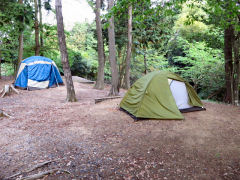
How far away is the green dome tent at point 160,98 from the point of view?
545 cm

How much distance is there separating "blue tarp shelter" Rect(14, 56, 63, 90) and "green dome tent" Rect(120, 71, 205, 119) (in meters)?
7.37

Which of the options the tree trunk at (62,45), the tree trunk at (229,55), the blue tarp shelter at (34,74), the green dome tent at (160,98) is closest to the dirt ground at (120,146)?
the green dome tent at (160,98)

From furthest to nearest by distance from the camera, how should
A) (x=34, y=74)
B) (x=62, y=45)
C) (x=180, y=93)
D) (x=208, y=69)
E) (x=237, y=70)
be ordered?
(x=208, y=69) → (x=34, y=74) → (x=237, y=70) → (x=62, y=45) → (x=180, y=93)

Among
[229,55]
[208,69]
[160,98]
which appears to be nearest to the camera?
[160,98]

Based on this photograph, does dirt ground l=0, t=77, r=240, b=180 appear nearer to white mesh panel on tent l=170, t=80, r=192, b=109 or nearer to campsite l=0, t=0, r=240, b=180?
campsite l=0, t=0, r=240, b=180

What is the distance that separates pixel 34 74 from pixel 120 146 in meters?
9.69

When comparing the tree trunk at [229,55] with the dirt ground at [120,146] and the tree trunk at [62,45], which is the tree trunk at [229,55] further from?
the tree trunk at [62,45]

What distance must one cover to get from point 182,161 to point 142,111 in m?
2.43

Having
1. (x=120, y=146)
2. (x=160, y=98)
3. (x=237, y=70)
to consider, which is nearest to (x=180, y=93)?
(x=160, y=98)

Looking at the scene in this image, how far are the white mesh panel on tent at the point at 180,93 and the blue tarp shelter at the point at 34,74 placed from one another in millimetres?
8953

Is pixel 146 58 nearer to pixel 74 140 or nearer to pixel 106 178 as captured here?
pixel 74 140

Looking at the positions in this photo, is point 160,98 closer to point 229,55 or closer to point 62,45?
point 62,45

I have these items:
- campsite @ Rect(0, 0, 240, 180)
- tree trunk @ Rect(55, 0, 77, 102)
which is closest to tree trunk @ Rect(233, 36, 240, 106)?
campsite @ Rect(0, 0, 240, 180)

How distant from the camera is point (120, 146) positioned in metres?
3.71
